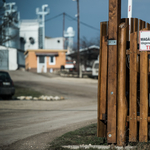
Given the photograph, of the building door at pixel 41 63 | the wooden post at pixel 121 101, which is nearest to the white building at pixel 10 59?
the building door at pixel 41 63

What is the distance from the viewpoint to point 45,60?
144 ft

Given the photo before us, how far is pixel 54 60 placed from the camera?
4400 centimetres

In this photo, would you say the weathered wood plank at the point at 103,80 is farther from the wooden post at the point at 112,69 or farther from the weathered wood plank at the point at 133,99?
the weathered wood plank at the point at 133,99

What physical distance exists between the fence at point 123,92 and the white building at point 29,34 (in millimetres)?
46961

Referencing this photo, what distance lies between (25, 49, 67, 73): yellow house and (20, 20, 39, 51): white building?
7.60 m

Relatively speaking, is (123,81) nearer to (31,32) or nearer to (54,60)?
(54,60)

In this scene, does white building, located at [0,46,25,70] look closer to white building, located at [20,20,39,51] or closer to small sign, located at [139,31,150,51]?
white building, located at [20,20,39,51]

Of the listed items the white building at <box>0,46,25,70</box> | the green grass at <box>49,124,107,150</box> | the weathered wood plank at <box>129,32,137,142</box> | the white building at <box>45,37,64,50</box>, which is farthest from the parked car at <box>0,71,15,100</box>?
the white building at <box>45,37,64,50</box>

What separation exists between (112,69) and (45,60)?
39537 mm

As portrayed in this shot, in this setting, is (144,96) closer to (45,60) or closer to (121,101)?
(121,101)

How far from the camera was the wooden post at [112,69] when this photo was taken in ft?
15.8

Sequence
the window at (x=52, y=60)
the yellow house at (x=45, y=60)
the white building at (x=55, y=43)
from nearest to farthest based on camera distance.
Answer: the yellow house at (x=45, y=60)
the window at (x=52, y=60)
the white building at (x=55, y=43)

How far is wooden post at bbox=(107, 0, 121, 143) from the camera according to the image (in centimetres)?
480

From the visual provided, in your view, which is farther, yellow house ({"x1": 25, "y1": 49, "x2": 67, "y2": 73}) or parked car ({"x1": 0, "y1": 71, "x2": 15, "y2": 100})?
yellow house ({"x1": 25, "y1": 49, "x2": 67, "y2": 73})
